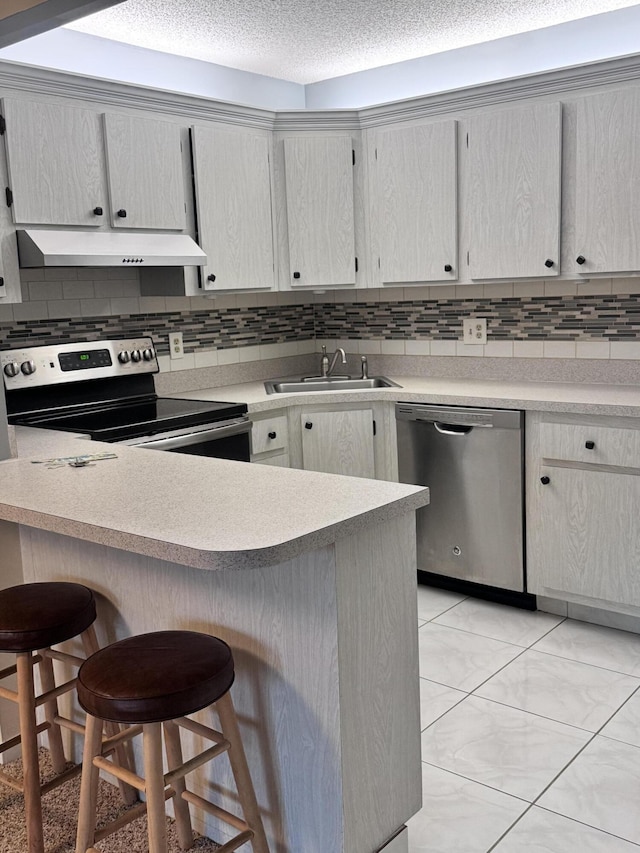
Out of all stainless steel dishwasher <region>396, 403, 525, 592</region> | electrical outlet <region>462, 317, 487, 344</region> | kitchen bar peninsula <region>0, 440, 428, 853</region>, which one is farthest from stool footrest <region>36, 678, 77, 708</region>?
electrical outlet <region>462, 317, 487, 344</region>

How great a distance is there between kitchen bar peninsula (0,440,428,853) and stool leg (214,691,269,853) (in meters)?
0.09

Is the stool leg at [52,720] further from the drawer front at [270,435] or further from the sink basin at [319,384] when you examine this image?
the sink basin at [319,384]

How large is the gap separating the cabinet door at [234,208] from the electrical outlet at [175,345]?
39 centimetres

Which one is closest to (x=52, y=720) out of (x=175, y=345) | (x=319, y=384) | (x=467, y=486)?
(x=467, y=486)

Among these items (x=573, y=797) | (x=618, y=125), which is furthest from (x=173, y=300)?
(x=573, y=797)

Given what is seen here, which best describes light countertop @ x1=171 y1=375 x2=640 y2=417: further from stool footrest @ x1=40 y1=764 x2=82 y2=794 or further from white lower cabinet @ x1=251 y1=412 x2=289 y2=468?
stool footrest @ x1=40 y1=764 x2=82 y2=794

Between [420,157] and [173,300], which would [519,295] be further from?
[173,300]

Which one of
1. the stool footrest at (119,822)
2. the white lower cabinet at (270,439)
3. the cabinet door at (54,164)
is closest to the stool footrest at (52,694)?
the stool footrest at (119,822)

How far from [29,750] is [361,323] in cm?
316

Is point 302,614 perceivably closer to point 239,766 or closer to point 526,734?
point 239,766

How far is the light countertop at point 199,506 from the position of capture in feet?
5.39

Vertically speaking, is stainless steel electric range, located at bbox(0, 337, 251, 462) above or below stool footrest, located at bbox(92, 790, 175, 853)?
above

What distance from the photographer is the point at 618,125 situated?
3.38 meters

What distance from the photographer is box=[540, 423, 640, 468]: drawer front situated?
10.5 ft
